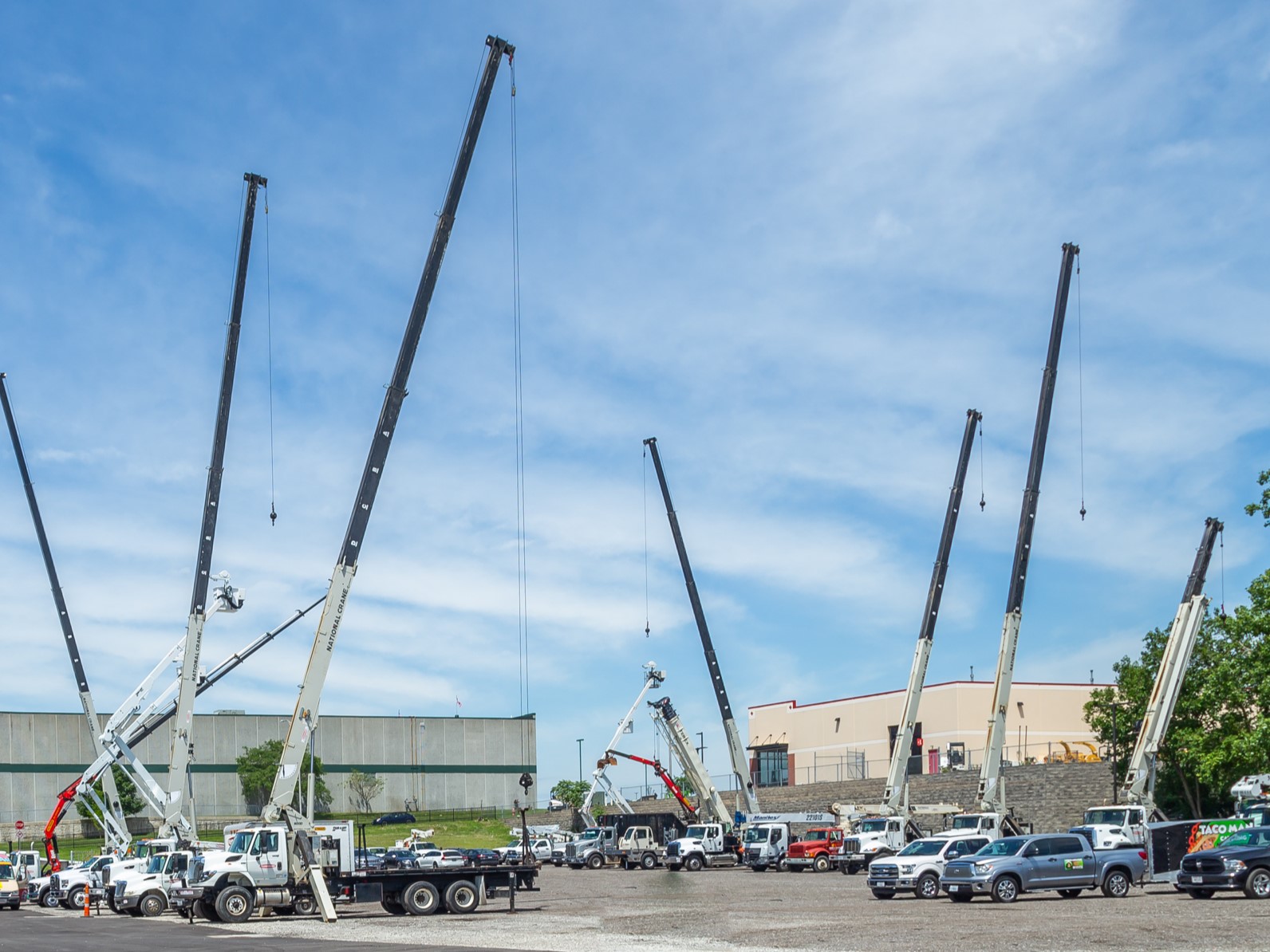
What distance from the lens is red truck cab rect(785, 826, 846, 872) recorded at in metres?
60.8

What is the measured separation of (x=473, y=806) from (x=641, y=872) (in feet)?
219

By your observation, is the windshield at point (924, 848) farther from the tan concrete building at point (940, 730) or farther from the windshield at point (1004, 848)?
the tan concrete building at point (940, 730)

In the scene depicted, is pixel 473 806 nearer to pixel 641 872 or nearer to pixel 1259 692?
pixel 641 872

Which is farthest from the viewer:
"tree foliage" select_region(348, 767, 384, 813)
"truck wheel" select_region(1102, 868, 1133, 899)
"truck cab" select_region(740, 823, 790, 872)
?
"tree foliage" select_region(348, 767, 384, 813)

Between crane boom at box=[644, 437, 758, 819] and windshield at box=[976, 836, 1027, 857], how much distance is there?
33552 millimetres

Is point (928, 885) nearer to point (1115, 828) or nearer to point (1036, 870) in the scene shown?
point (1036, 870)

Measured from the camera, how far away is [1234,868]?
111 feet

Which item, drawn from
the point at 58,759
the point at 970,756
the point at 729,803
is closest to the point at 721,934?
the point at 729,803

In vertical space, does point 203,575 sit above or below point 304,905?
above

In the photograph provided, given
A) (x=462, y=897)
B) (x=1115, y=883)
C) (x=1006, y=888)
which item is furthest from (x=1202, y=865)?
(x=462, y=897)

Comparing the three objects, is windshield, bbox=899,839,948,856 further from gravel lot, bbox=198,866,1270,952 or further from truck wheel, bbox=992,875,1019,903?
truck wheel, bbox=992,875,1019,903

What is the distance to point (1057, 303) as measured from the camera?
61750 mm

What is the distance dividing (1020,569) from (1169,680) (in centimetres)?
728

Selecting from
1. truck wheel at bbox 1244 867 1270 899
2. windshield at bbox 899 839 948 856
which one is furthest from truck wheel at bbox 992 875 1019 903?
truck wheel at bbox 1244 867 1270 899
